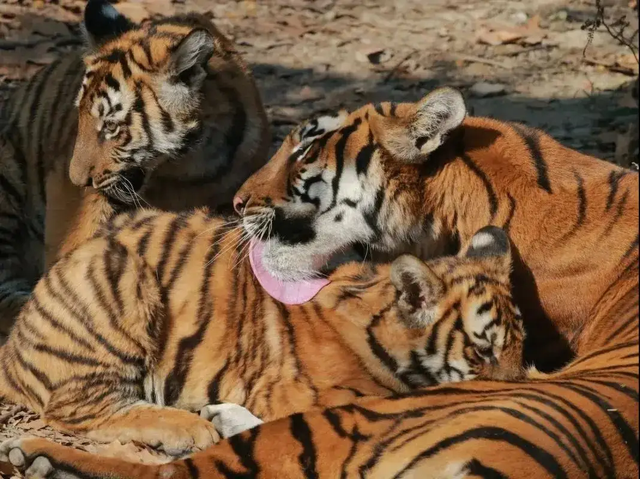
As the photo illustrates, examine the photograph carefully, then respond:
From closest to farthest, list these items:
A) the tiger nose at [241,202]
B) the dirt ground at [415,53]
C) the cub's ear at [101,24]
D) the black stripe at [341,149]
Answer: the black stripe at [341,149] < the tiger nose at [241,202] < the cub's ear at [101,24] < the dirt ground at [415,53]

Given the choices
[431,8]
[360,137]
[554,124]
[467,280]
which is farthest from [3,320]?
[431,8]

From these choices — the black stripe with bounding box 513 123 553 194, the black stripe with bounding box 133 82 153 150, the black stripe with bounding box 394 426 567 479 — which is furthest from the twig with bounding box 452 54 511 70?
the black stripe with bounding box 394 426 567 479

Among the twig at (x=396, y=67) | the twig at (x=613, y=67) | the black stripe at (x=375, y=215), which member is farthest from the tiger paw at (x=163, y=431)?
the twig at (x=613, y=67)

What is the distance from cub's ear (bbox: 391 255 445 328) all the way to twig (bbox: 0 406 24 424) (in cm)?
146

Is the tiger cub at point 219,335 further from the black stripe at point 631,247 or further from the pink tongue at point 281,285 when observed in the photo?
the black stripe at point 631,247

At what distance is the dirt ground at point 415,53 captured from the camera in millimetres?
6367

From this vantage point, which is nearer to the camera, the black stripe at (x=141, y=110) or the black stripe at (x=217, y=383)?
the black stripe at (x=217, y=383)

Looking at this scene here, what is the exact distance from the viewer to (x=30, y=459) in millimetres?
3078

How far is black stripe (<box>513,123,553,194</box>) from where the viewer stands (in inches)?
149

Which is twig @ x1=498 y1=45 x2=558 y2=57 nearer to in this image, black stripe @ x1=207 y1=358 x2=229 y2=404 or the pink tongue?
the pink tongue

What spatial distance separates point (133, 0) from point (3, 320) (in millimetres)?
2852

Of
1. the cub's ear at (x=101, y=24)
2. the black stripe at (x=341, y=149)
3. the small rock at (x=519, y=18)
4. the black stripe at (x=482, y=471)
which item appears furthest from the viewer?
the small rock at (x=519, y=18)

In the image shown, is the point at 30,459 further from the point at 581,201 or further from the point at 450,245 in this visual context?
the point at 581,201

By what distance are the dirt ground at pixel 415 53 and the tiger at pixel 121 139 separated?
1025mm
